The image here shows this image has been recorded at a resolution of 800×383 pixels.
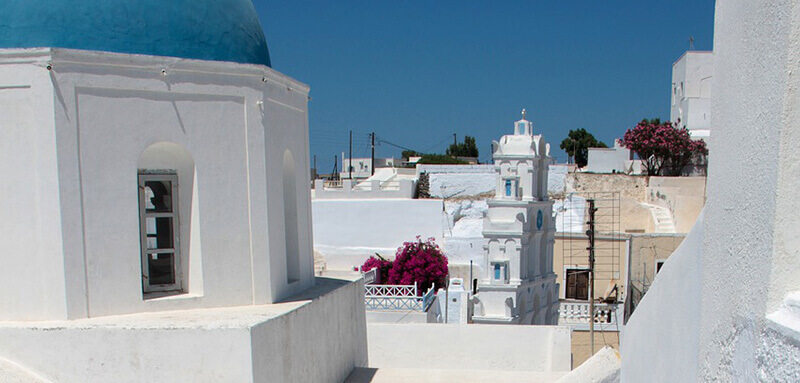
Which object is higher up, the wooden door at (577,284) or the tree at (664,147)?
the tree at (664,147)

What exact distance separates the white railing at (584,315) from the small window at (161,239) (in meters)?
12.3

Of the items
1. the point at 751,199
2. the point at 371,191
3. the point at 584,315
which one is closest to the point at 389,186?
the point at 371,191

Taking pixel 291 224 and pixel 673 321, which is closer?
pixel 673 321

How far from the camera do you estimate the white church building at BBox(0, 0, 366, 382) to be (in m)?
4.45

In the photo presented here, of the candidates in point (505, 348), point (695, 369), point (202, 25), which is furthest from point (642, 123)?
point (695, 369)

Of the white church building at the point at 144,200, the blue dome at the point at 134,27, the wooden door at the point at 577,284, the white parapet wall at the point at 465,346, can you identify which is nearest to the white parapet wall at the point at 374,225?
the wooden door at the point at 577,284

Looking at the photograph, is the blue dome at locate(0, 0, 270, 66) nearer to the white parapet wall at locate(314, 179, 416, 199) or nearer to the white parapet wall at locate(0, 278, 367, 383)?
the white parapet wall at locate(0, 278, 367, 383)

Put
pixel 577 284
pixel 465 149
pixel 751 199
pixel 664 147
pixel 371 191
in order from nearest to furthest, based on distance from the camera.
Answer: pixel 751 199 → pixel 577 284 → pixel 371 191 → pixel 664 147 → pixel 465 149

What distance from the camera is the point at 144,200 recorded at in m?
5.16

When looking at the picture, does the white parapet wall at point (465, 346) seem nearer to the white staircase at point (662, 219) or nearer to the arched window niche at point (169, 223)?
the arched window niche at point (169, 223)

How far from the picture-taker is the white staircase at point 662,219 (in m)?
20.5

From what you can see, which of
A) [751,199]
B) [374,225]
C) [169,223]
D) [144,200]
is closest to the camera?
[751,199]

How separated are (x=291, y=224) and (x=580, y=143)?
46524mm

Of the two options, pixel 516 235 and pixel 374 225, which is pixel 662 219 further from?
pixel 374 225
